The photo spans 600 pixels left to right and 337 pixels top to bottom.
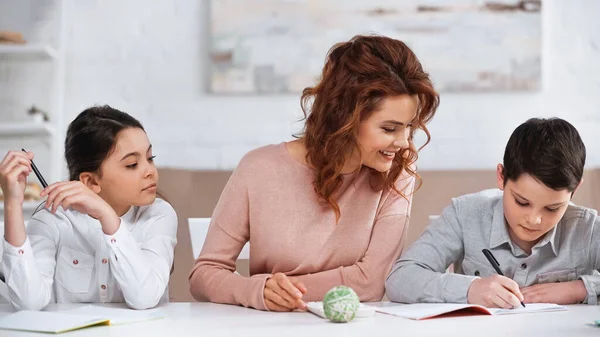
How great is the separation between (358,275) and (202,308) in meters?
0.37

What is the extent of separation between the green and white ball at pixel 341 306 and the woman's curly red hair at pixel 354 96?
1.51ft

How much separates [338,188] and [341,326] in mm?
551

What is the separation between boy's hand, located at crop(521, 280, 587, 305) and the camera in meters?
1.49

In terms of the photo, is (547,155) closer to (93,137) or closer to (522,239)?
(522,239)

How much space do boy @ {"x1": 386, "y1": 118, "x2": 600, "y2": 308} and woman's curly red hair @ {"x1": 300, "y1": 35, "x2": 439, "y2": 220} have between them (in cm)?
17

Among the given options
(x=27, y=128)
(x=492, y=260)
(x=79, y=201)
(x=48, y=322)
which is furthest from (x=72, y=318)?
(x=27, y=128)

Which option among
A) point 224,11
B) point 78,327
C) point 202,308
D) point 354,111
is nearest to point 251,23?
point 224,11

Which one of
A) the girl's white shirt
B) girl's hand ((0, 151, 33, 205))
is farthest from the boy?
girl's hand ((0, 151, 33, 205))

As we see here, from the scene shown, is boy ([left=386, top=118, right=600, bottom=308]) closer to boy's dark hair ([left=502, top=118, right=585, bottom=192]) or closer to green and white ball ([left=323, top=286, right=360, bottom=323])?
boy's dark hair ([left=502, top=118, right=585, bottom=192])

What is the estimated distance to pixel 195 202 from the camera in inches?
113

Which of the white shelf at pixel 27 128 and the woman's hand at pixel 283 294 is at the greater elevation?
the white shelf at pixel 27 128

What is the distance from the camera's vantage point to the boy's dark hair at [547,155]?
1.49 m

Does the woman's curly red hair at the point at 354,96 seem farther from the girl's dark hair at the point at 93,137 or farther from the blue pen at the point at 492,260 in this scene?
the girl's dark hair at the point at 93,137

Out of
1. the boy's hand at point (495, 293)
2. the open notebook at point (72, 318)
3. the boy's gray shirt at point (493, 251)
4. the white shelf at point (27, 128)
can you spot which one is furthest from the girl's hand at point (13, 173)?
the white shelf at point (27, 128)
